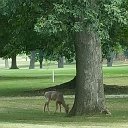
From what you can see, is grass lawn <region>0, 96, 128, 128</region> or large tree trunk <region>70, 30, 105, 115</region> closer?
grass lawn <region>0, 96, 128, 128</region>

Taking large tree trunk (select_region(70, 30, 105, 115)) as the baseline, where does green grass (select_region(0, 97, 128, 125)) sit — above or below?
below

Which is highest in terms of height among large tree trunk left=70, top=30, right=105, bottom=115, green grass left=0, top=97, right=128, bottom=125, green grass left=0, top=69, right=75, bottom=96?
large tree trunk left=70, top=30, right=105, bottom=115

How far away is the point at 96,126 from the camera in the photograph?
1661 centimetres

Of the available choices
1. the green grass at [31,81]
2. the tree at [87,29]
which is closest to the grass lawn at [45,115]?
the tree at [87,29]

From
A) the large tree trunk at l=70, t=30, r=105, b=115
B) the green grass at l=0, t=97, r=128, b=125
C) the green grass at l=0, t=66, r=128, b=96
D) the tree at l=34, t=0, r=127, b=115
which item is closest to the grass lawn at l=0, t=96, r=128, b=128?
the green grass at l=0, t=97, r=128, b=125

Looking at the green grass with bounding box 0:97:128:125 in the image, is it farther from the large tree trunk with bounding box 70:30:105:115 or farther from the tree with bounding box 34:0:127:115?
the tree with bounding box 34:0:127:115

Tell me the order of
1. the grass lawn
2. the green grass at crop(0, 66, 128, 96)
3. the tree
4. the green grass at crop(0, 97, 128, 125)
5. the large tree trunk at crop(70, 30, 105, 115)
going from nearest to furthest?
the tree → the grass lawn → the green grass at crop(0, 97, 128, 125) → the large tree trunk at crop(70, 30, 105, 115) → the green grass at crop(0, 66, 128, 96)

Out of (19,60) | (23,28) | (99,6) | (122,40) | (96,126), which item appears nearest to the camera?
(96,126)

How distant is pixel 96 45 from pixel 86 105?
228cm

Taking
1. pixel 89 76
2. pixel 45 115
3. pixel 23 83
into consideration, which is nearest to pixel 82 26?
pixel 89 76

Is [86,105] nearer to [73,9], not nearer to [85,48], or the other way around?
[85,48]

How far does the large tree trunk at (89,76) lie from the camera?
20.3 m

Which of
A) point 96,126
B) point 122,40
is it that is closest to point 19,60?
point 122,40

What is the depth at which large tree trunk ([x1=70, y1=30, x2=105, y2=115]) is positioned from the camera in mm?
20312
